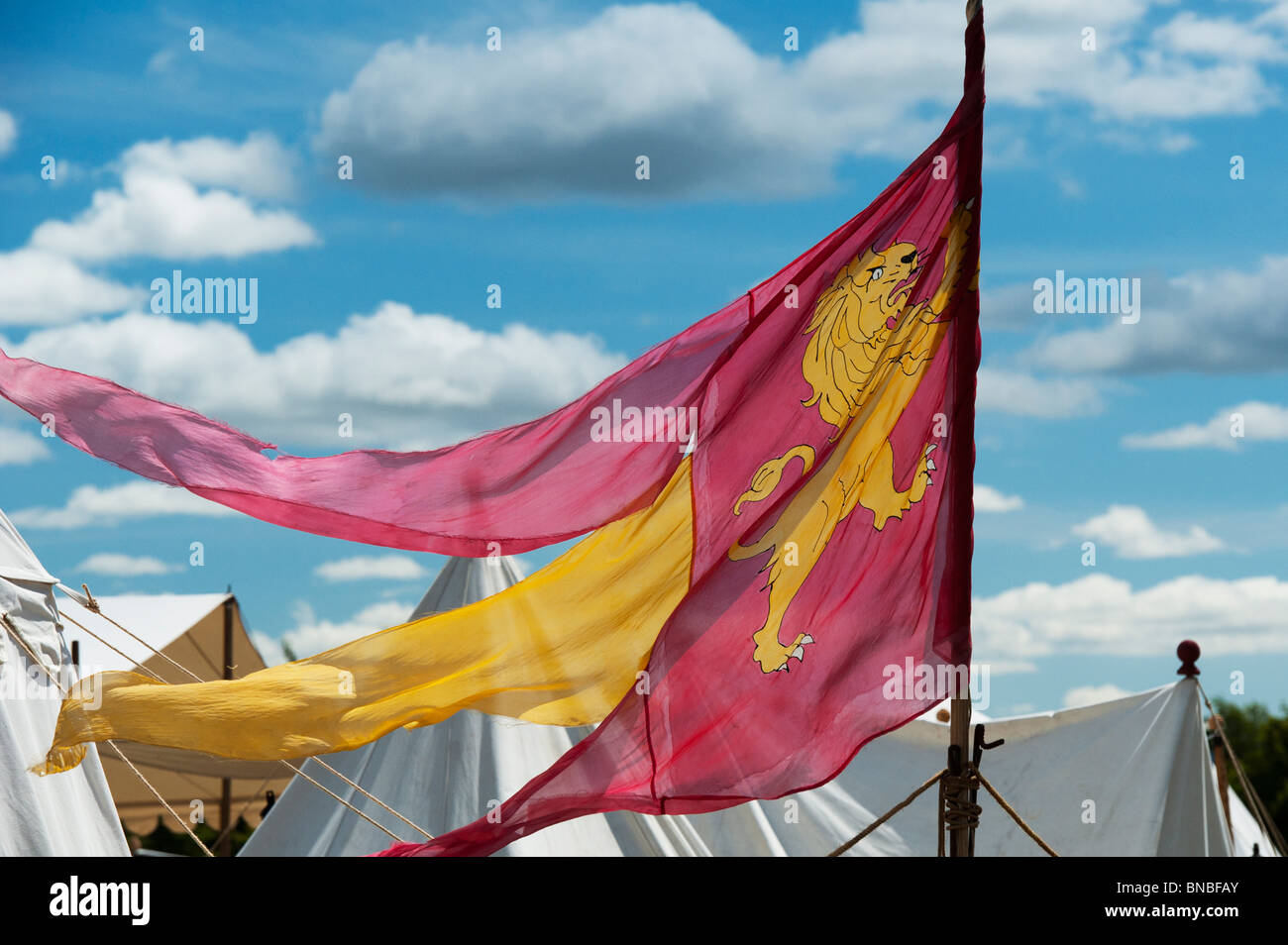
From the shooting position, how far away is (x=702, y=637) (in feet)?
12.9

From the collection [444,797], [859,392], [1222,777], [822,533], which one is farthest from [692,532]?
[1222,777]

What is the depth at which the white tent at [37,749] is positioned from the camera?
6.50m

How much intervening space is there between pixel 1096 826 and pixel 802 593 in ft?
15.2

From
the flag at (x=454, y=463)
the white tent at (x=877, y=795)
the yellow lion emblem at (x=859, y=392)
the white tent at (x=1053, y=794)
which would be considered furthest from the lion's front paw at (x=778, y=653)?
the white tent at (x=1053, y=794)

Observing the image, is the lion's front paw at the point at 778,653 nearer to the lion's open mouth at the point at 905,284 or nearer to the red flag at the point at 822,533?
the red flag at the point at 822,533

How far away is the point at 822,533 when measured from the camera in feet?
13.3

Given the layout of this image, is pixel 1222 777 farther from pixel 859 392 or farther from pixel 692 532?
pixel 692 532

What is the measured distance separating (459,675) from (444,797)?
403 centimetres

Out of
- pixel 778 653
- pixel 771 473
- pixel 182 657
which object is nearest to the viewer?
pixel 778 653

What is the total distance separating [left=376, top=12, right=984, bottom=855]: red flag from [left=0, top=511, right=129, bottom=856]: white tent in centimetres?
362
